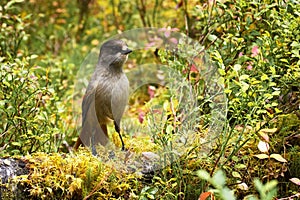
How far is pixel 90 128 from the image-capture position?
358 centimetres

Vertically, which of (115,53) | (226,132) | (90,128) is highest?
(115,53)

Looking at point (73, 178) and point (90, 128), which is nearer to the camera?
point (73, 178)

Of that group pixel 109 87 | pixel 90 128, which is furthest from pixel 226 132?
pixel 90 128

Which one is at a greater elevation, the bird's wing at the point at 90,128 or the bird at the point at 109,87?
the bird at the point at 109,87

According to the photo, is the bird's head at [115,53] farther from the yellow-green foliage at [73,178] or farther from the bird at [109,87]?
the yellow-green foliage at [73,178]

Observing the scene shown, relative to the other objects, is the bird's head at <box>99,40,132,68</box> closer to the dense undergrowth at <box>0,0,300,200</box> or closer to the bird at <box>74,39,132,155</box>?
the bird at <box>74,39,132,155</box>

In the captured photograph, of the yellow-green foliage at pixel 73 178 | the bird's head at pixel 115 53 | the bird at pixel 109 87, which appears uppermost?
the bird's head at pixel 115 53

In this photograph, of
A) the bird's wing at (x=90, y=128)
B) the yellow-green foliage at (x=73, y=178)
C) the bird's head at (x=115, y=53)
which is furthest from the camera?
the bird's wing at (x=90, y=128)

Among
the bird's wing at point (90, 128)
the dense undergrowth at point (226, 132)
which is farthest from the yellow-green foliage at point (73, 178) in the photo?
the bird's wing at point (90, 128)

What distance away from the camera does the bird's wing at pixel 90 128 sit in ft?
11.4

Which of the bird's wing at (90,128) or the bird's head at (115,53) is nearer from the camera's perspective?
the bird's head at (115,53)

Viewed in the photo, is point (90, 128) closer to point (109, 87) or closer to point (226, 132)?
point (109, 87)

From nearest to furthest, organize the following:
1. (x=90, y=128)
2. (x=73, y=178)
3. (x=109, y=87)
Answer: (x=73, y=178), (x=109, y=87), (x=90, y=128)

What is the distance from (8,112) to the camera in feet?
10.8
